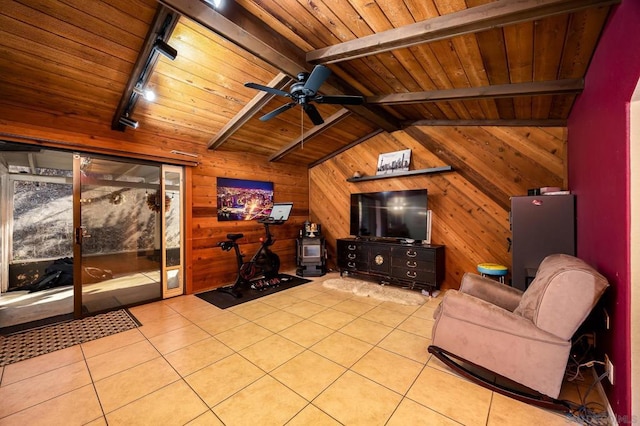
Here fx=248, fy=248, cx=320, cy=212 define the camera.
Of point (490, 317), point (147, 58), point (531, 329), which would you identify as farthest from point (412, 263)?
point (147, 58)

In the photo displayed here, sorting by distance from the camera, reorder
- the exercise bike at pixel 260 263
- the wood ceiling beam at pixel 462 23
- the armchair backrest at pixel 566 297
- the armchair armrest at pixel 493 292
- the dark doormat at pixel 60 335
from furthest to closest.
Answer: the exercise bike at pixel 260 263, the dark doormat at pixel 60 335, the armchair armrest at pixel 493 292, the wood ceiling beam at pixel 462 23, the armchair backrest at pixel 566 297

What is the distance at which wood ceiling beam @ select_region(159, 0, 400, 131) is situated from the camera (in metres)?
1.96

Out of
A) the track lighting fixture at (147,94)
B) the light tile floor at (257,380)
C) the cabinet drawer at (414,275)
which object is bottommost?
the light tile floor at (257,380)

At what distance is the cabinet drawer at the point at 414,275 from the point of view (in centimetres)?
393

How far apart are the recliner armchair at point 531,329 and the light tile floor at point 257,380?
0.67 ft

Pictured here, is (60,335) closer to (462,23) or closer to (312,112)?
(312,112)

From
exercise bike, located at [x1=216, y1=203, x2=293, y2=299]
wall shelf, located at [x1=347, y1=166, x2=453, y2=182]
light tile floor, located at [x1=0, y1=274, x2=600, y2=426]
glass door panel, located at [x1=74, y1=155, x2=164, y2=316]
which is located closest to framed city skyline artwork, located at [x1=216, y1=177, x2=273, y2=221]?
exercise bike, located at [x1=216, y1=203, x2=293, y2=299]

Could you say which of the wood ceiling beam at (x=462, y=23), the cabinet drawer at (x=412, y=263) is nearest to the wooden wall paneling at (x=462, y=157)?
the cabinet drawer at (x=412, y=263)

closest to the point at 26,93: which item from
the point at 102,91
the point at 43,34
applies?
the point at 102,91

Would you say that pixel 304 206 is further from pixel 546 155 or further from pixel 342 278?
pixel 546 155

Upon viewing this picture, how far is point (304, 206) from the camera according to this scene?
Answer: 621 cm

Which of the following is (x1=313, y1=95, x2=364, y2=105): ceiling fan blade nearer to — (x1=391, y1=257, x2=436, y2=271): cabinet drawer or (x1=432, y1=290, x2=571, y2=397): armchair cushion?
(x1=432, y1=290, x2=571, y2=397): armchair cushion

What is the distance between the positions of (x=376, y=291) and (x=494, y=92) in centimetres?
315

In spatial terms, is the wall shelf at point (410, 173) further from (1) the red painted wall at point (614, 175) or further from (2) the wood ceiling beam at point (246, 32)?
(2) the wood ceiling beam at point (246, 32)
